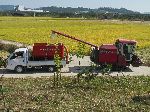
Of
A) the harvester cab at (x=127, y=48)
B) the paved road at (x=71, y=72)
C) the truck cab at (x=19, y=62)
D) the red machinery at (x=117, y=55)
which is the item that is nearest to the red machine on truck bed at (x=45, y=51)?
the truck cab at (x=19, y=62)

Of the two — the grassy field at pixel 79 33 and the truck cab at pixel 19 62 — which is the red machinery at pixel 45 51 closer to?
the truck cab at pixel 19 62

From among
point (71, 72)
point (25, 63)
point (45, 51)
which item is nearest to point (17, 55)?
point (25, 63)

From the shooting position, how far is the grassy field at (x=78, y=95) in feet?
66.6

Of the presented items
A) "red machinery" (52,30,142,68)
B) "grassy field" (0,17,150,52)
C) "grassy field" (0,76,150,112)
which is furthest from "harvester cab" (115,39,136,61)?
"grassy field" (0,17,150,52)

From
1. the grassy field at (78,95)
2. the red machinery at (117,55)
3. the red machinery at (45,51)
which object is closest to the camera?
the grassy field at (78,95)

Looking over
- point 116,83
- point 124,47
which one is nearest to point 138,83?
point 116,83

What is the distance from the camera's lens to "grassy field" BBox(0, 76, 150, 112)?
66.6 feet

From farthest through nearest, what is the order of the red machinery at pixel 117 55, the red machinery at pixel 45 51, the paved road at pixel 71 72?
the red machinery at pixel 117 55
the red machinery at pixel 45 51
the paved road at pixel 71 72

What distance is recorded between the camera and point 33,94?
23.1m

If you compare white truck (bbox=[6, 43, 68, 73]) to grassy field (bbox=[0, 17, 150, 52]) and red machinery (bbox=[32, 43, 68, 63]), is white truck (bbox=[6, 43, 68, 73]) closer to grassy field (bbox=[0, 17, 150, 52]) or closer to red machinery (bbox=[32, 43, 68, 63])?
red machinery (bbox=[32, 43, 68, 63])

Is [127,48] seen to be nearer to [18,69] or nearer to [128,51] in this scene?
[128,51]

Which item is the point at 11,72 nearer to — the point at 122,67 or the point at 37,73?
the point at 37,73

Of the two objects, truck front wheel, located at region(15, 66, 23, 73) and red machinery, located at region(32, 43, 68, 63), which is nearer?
truck front wheel, located at region(15, 66, 23, 73)

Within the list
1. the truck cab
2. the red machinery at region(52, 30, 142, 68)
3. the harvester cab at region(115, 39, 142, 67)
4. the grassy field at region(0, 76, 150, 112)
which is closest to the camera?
the grassy field at region(0, 76, 150, 112)
